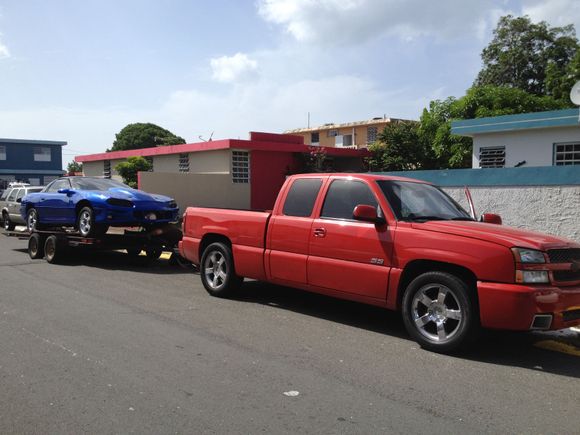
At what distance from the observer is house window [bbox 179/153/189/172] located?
2455cm

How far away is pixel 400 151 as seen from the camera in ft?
81.6

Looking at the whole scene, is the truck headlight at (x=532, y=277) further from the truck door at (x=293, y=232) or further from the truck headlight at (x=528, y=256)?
the truck door at (x=293, y=232)

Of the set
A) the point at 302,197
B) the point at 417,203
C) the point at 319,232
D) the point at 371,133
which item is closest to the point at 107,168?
the point at 371,133

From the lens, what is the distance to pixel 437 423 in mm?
3824

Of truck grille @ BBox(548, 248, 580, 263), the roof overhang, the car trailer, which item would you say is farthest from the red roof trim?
truck grille @ BBox(548, 248, 580, 263)

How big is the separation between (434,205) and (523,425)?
Result: 311cm

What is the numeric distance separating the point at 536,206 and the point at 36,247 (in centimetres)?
1074

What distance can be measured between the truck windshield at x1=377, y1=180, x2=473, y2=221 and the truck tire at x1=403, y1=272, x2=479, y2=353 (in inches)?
33.5

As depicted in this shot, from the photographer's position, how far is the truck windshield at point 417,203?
241 inches

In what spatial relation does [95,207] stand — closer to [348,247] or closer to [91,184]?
[91,184]

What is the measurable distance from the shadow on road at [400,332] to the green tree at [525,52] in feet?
122

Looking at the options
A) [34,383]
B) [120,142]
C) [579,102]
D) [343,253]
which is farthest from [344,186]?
[120,142]

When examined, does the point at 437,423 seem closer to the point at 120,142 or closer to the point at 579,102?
the point at 579,102

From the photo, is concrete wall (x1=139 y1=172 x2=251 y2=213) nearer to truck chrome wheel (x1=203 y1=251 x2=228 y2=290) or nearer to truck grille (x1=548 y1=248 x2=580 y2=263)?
truck chrome wheel (x1=203 y1=251 x2=228 y2=290)
